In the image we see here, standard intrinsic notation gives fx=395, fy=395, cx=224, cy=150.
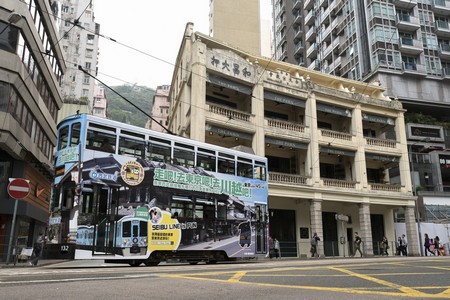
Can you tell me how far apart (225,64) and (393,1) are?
3094 cm

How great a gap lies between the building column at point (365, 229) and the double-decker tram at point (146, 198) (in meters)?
13.8

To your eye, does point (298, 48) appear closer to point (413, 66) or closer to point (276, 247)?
point (413, 66)

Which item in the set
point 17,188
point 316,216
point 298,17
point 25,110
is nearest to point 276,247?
point 316,216

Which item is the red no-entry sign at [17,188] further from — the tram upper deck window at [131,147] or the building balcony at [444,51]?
the building balcony at [444,51]

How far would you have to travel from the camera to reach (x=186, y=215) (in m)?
14.8

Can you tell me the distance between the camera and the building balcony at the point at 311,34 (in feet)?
190

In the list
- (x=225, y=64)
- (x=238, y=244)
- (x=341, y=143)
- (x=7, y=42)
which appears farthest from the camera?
(x=341, y=143)

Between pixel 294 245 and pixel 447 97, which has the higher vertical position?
pixel 447 97

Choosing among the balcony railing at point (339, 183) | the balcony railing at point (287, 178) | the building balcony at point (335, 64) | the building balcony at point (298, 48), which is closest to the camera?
the balcony railing at point (287, 178)

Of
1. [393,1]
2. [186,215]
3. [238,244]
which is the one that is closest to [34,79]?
[186,215]

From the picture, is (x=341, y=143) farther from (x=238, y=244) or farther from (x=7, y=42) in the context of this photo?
(x=7, y=42)

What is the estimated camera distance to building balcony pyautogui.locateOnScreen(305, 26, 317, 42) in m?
57.8

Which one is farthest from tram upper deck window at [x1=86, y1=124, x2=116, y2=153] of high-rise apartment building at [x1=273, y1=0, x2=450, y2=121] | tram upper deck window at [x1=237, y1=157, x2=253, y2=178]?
high-rise apartment building at [x1=273, y1=0, x2=450, y2=121]

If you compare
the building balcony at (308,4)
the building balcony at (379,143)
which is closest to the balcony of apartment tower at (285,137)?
the building balcony at (379,143)
